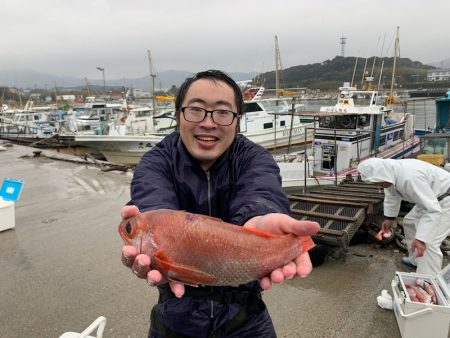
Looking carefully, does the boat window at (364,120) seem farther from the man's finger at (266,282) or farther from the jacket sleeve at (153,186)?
the man's finger at (266,282)

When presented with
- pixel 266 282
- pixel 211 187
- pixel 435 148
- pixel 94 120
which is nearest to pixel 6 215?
pixel 211 187

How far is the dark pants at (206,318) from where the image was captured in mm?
1907

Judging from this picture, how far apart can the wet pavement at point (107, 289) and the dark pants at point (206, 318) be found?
2.12m

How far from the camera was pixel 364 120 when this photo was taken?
14.0 m

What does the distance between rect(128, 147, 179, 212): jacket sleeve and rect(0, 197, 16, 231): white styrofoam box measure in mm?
6145

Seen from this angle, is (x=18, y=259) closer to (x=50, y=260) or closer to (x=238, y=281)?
(x=50, y=260)

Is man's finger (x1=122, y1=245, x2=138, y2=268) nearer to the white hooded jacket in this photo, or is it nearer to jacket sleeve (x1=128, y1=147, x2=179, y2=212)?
jacket sleeve (x1=128, y1=147, x2=179, y2=212)

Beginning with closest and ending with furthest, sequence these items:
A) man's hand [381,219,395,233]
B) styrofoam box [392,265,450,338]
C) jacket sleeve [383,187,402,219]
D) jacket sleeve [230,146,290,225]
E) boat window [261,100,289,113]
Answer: jacket sleeve [230,146,290,225] → styrofoam box [392,265,450,338] → jacket sleeve [383,187,402,219] → man's hand [381,219,395,233] → boat window [261,100,289,113]

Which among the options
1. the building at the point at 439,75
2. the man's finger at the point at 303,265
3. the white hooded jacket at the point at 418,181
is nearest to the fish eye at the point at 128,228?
the man's finger at the point at 303,265

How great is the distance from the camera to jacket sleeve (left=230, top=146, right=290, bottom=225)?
184cm

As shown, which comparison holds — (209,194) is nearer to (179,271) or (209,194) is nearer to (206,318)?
(179,271)

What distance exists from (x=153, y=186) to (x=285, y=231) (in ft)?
2.47

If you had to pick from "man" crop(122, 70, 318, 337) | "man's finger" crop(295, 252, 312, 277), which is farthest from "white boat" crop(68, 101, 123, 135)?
"man's finger" crop(295, 252, 312, 277)

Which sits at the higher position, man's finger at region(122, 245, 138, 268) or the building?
the building
